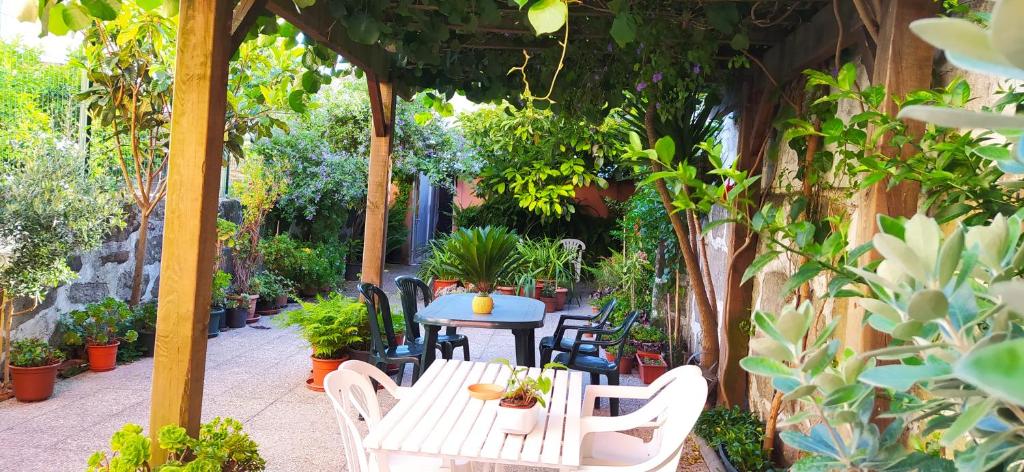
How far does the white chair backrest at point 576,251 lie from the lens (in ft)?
30.3

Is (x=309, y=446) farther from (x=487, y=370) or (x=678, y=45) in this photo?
(x=678, y=45)

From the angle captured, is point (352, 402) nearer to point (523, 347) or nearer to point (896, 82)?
point (896, 82)

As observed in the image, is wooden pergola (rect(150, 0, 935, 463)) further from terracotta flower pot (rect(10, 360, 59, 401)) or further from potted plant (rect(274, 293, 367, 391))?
terracotta flower pot (rect(10, 360, 59, 401))

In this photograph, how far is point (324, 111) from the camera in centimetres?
977

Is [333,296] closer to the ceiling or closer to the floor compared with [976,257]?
closer to the floor

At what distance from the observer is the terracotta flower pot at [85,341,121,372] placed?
4.82 metres

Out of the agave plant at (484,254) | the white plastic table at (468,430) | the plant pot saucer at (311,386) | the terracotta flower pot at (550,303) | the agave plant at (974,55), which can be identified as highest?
the agave plant at (974,55)

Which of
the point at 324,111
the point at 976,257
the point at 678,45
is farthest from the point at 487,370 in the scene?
the point at 324,111

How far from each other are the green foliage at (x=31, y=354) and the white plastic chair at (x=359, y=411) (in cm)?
269

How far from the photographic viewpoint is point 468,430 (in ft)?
7.22

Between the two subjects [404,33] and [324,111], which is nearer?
[404,33]

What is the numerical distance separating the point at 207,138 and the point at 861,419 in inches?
87.0

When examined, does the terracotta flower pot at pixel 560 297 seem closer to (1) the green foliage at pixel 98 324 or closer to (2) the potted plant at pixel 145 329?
(2) the potted plant at pixel 145 329

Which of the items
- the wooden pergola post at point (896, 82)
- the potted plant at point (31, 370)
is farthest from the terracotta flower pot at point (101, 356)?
the wooden pergola post at point (896, 82)
